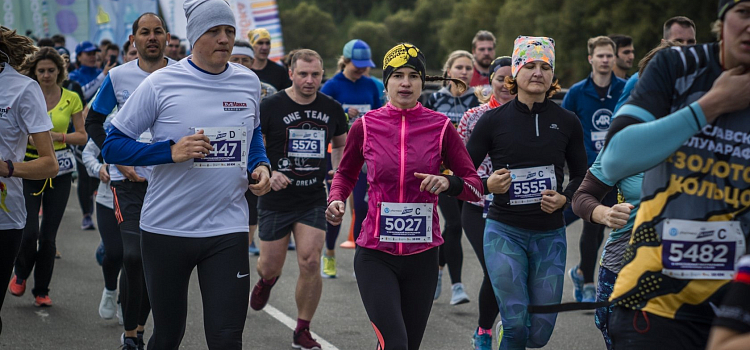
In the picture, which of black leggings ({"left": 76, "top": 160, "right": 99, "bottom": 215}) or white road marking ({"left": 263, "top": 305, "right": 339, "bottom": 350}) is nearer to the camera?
white road marking ({"left": 263, "top": 305, "right": 339, "bottom": 350})

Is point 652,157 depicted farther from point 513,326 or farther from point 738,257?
point 513,326

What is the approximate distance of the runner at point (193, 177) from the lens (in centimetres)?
437

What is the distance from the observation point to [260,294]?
Result: 7008mm

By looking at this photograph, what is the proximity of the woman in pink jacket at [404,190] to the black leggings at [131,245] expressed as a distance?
1.62 meters

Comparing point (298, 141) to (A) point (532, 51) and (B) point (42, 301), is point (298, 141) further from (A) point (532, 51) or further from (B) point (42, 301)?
(B) point (42, 301)

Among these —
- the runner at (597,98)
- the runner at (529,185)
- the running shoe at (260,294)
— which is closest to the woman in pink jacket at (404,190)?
the runner at (529,185)

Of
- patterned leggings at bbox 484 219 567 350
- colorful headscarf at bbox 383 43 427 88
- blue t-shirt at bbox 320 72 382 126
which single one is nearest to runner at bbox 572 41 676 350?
patterned leggings at bbox 484 219 567 350

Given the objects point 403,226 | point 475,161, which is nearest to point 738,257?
point 403,226

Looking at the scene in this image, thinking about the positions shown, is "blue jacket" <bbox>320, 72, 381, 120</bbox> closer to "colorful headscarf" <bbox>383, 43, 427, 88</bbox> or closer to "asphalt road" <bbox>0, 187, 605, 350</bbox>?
"asphalt road" <bbox>0, 187, 605, 350</bbox>

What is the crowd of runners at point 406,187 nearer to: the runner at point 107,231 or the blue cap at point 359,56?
the runner at point 107,231

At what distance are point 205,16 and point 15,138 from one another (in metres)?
1.42

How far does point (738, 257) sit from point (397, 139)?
2324mm

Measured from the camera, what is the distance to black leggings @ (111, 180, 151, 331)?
578cm

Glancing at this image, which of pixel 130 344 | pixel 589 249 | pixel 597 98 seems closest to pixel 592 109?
pixel 597 98
